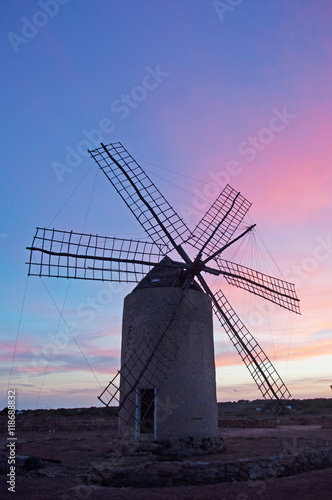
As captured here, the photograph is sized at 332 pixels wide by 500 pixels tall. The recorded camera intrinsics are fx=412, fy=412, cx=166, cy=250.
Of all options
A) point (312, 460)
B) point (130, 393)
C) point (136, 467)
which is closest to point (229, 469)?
point (136, 467)

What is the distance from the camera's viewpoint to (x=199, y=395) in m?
13.1

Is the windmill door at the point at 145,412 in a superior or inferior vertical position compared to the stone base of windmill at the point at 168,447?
superior

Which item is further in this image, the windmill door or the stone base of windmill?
the windmill door

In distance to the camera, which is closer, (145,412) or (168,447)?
(168,447)

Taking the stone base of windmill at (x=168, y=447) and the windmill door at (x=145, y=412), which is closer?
the stone base of windmill at (x=168, y=447)

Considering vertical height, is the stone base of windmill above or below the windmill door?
below

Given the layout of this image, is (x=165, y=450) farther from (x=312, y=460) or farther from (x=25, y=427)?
(x=25, y=427)

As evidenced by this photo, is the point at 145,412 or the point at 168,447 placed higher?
the point at 145,412

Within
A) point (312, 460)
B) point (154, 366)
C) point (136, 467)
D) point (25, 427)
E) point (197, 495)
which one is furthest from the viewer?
point (25, 427)

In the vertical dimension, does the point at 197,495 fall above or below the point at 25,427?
above

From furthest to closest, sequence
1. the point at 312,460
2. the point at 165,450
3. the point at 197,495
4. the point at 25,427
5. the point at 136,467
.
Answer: the point at 25,427 < the point at 165,450 < the point at 312,460 < the point at 136,467 < the point at 197,495

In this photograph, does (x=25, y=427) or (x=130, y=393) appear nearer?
(x=130, y=393)

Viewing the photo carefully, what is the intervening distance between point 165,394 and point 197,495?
5.42 m

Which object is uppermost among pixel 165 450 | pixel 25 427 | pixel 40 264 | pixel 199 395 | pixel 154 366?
pixel 40 264
